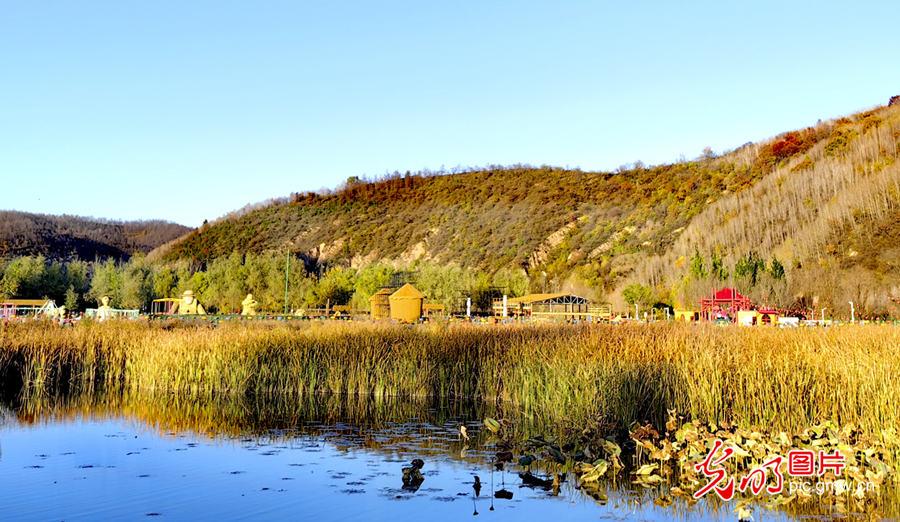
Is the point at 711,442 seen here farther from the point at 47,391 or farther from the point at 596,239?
the point at 596,239

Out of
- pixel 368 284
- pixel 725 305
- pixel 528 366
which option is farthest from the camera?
pixel 368 284

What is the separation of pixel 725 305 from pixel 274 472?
30684 mm

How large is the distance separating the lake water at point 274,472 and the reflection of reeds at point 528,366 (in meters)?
1.30

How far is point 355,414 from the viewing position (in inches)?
491

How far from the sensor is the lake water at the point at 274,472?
7.07 m

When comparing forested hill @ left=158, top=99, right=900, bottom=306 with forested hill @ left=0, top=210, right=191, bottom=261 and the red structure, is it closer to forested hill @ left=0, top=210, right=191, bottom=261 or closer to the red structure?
the red structure

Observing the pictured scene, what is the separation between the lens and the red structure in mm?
30516

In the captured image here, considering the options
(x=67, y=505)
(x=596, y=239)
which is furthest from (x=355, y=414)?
(x=596, y=239)

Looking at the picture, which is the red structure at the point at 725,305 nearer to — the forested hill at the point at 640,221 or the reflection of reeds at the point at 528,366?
the forested hill at the point at 640,221

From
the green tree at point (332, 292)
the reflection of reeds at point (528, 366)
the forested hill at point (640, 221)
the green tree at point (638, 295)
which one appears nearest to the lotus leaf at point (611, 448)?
the reflection of reeds at point (528, 366)

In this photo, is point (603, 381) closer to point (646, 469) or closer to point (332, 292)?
point (646, 469)

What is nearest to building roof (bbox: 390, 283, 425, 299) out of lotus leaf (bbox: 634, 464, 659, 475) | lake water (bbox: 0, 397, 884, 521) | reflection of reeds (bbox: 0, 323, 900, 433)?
reflection of reeds (bbox: 0, 323, 900, 433)

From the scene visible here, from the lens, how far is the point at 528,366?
12.4 metres

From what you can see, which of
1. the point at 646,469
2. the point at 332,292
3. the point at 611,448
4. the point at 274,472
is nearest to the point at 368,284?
the point at 332,292
